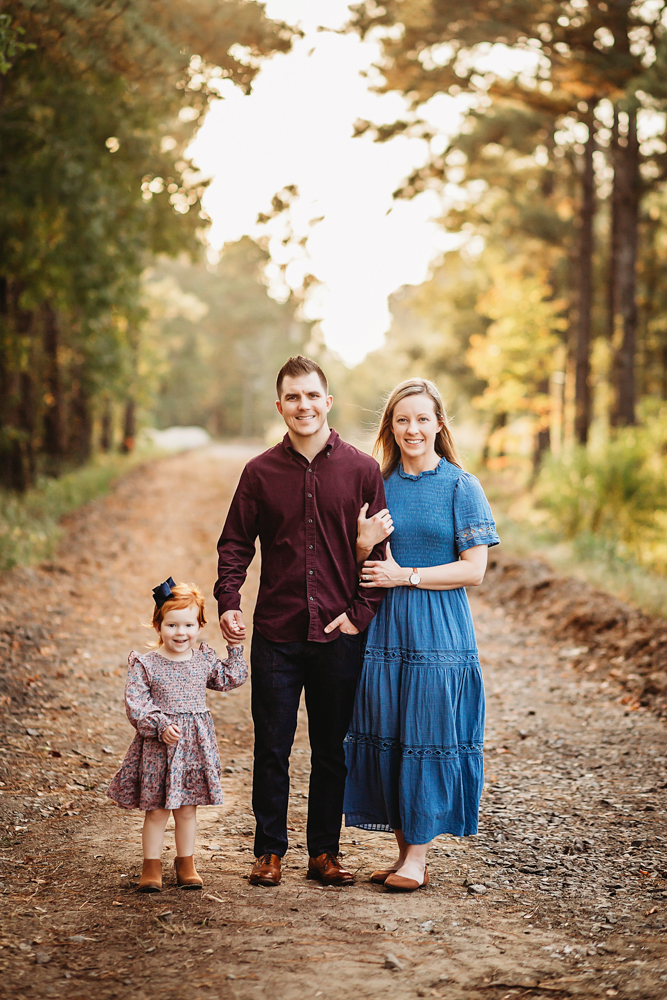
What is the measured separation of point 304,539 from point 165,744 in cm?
105

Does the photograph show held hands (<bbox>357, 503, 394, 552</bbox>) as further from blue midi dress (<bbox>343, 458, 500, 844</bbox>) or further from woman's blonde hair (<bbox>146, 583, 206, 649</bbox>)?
woman's blonde hair (<bbox>146, 583, 206, 649</bbox>)

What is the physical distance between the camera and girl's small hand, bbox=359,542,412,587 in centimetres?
406

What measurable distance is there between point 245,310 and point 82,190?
5314 cm

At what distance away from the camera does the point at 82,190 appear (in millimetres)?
11406

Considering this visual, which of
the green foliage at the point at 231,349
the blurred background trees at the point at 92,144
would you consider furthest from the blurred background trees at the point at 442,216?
the green foliage at the point at 231,349

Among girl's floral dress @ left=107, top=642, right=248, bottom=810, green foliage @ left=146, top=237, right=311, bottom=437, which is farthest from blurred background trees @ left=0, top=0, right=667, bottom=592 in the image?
green foliage @ left=146, top=237, right=311, bottom=437

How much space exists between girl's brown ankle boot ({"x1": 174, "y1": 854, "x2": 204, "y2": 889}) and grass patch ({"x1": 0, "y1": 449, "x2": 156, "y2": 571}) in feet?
24.2

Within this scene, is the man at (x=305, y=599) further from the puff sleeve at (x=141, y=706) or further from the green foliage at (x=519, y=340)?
the green foliage at (x=519, y=340)

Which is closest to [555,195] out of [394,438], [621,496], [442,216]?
[442,216]

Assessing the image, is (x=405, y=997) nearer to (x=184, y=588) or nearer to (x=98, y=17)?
(x=184, y=588)

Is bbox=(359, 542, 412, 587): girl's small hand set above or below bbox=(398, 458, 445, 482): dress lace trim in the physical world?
below

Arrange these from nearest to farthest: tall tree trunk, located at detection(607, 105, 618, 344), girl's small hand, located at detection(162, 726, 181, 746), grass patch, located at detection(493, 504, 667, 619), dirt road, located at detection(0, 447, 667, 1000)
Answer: dirt road, located at detection(0, 447, 667, 1000)
girl's small hand, located at detection(162, 726, 181, 746)
grass patch, located at detection(493, 504, 667, 619)
tall tree trunk, located at detection(607, 105, 618, 344)

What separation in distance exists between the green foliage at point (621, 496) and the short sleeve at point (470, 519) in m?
10.2

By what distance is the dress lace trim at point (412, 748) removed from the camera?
Answer: 159 inches
